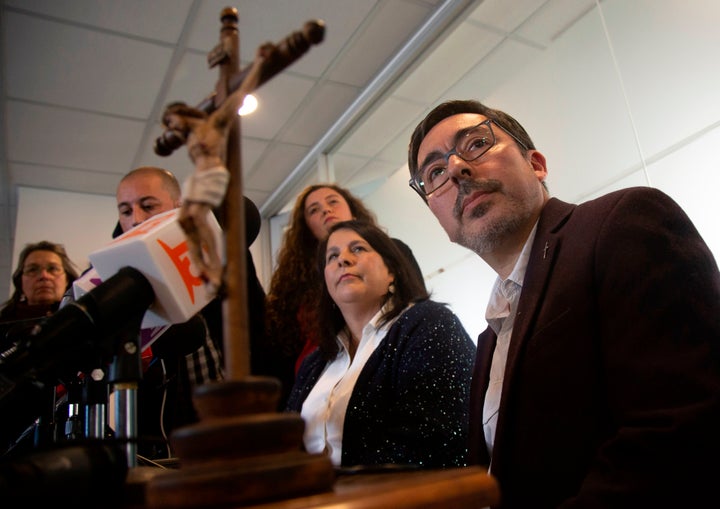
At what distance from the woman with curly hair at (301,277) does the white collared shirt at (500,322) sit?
2.06ft

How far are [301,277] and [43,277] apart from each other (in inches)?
45.4

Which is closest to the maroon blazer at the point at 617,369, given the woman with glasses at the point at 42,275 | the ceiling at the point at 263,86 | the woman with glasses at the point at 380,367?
the woman with glasses at the point at 380,367

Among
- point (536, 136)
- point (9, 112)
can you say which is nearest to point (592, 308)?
point (536, 136)

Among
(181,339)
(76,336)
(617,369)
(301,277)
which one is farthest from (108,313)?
(301,277)

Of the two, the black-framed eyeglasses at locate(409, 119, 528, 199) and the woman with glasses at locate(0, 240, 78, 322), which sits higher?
the woman with glasses at locate(0, 240, 78, 322)

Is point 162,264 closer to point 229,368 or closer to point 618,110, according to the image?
point 229,368

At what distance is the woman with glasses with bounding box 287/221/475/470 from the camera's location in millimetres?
1032

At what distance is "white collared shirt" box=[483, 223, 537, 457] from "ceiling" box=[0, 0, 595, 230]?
1.16 meters

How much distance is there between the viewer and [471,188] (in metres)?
1.06

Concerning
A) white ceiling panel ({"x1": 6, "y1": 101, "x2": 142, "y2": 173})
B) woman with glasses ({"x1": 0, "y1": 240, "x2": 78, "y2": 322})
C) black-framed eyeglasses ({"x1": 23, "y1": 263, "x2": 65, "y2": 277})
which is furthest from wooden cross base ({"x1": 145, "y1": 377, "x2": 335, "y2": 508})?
white ceiling panel ({"x1": 6, "y1": 101, "x2": 142, "y2": 173})

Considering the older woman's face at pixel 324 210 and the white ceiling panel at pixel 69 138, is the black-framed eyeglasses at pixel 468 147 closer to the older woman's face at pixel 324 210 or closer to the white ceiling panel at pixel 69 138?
the older woman's face at pixel 324 210

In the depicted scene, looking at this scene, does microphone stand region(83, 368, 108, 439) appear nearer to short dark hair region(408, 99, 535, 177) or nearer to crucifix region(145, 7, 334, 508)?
crucifix region(145, 7, 334, 508)

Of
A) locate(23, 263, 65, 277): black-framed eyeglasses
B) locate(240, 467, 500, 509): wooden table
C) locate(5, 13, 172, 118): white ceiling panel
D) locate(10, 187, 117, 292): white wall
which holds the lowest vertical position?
locate(240, 467, 500, 509): wooden table

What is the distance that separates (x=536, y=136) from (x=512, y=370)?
1.73m
